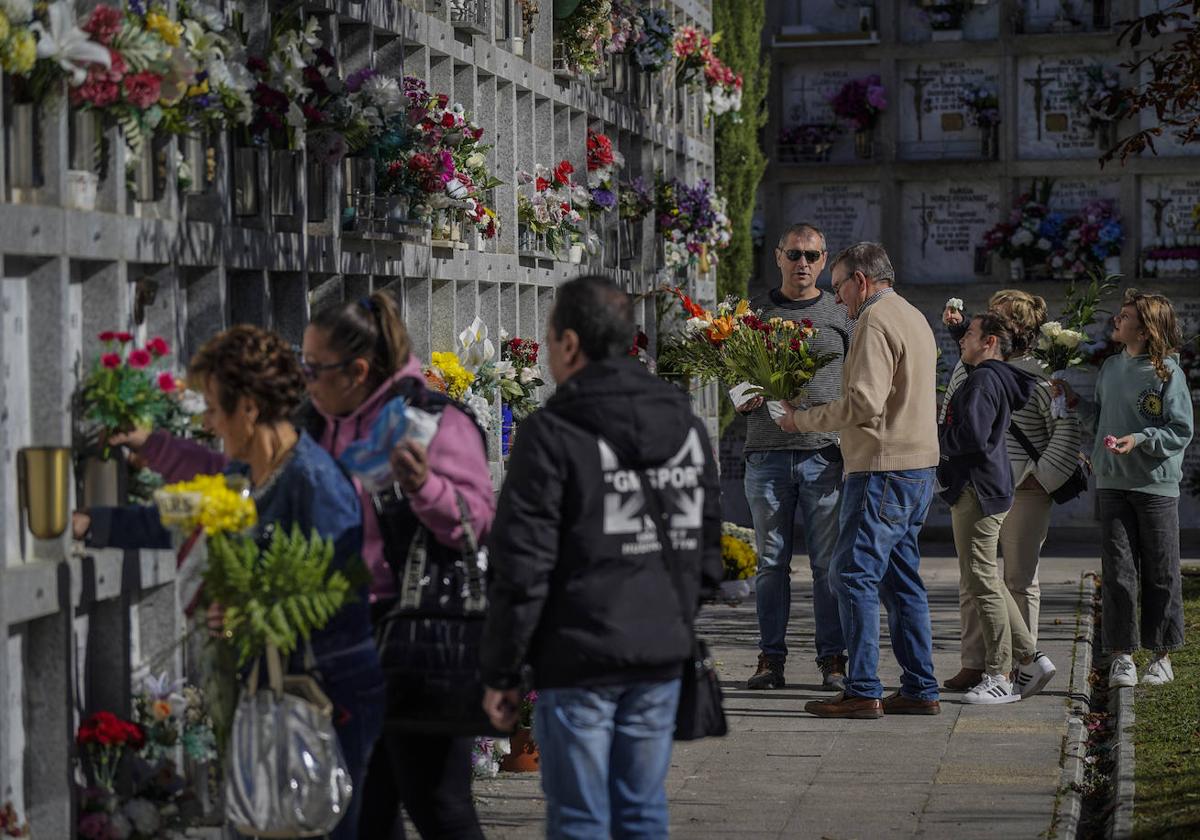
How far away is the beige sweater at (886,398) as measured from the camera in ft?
21.5

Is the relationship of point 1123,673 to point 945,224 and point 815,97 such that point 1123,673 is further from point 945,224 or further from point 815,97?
point 815,97

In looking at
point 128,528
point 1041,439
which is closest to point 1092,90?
point 1041,439

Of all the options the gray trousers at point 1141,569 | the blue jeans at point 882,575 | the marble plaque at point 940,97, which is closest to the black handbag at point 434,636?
the blue jeans at point 882,575

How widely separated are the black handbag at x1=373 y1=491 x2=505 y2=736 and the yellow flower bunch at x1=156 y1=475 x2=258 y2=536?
394 mm

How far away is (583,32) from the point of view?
839cm

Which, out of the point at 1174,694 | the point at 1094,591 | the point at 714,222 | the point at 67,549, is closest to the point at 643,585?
the point at 67,549

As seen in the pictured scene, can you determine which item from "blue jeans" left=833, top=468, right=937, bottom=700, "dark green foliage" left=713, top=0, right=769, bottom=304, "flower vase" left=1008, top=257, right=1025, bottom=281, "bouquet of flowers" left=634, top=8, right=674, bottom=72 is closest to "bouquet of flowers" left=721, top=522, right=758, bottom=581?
"blue jeans" left=833, top=468, right=937, bottom=700

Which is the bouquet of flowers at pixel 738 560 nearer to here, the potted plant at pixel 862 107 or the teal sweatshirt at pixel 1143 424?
the teal sweatshirt at pixel 1143 424

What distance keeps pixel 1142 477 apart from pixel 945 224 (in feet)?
24.4

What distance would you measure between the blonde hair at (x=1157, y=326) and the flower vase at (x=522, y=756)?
3014 millimetres

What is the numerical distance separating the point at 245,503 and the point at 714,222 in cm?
712

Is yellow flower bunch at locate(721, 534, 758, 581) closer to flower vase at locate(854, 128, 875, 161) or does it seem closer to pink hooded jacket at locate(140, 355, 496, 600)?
pink hooded jacket at locate(140, 355, 496, 600)

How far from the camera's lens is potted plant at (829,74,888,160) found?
1469cm

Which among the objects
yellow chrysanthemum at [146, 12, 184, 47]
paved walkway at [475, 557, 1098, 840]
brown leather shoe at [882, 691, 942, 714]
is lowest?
paved walkway at [475, 557, 1098, 840]
